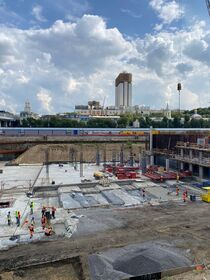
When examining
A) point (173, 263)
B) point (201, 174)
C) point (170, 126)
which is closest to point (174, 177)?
point (201, 174)

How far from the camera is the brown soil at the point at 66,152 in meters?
68.5

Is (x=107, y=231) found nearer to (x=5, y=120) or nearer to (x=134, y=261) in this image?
(x=134, y=261)

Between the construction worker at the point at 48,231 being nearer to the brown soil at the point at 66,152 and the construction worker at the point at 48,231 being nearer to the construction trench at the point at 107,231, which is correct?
the construction trench at the point at 107,231

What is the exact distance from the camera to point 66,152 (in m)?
72.5

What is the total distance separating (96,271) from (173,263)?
190 inches

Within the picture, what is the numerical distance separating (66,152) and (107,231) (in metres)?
49.9

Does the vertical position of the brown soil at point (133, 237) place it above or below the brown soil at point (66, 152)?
below

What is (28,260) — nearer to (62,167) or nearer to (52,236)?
(52,236)

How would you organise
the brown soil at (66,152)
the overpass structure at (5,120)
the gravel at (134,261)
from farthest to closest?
the overpass structure at (5,120) → the brown soil at (66,152) → the gravel at (134,261)

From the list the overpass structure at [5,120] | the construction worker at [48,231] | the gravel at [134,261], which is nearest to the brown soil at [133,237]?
the gravel at [134,261]

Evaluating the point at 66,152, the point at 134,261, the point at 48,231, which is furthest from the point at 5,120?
the point at 134,261

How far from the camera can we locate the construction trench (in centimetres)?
1739

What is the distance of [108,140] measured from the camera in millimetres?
82062

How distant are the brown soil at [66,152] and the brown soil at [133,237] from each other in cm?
3906
